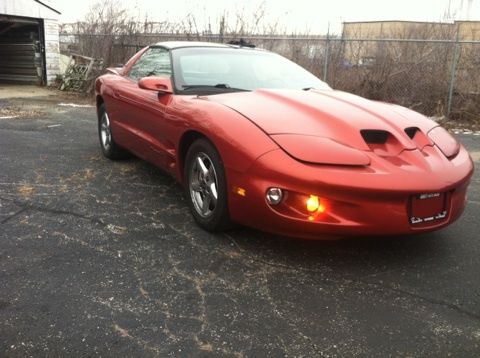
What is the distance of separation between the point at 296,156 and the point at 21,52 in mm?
15591

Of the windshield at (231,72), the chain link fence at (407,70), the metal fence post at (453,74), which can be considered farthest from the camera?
the chain link fence at (407,70)

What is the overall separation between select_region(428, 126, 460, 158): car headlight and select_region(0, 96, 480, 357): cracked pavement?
662 millimetres

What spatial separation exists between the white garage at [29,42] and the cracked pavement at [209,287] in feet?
39.1

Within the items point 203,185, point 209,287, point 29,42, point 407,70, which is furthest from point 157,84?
point 29,42

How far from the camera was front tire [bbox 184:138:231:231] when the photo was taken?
3.25m

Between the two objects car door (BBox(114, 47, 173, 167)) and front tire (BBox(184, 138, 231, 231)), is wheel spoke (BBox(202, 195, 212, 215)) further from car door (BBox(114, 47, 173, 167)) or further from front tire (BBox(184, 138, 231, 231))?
car door (BBox(114, 47, 173, 167))

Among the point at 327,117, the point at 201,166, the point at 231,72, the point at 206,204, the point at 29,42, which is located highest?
the point at 29,42

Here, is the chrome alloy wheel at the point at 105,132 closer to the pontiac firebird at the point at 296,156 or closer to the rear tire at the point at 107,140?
the rear tire at the point at 107,140

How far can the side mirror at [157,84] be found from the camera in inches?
153

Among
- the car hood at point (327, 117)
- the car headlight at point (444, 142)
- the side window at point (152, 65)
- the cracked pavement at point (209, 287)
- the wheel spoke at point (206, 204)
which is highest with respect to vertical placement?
the side window at point (152, 65)

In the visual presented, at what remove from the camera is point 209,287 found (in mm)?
2770

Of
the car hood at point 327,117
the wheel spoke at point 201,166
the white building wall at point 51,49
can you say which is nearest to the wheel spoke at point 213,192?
the wheel spoke at point 201,166

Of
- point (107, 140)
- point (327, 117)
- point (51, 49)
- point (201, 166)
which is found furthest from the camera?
point (51, 49)

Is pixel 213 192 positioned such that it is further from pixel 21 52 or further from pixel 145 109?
pixel 21 52
